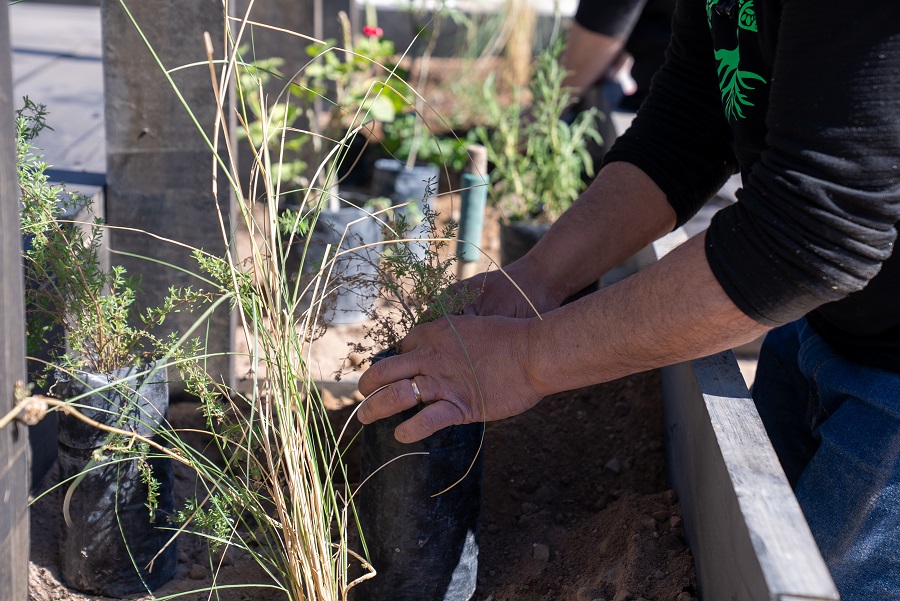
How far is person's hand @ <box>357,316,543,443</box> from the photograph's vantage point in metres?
1.53

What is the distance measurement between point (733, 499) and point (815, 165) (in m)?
0.51

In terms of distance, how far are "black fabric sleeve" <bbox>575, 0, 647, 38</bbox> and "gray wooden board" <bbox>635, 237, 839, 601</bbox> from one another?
244cm

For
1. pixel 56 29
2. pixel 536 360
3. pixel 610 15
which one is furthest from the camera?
pixel 56 29

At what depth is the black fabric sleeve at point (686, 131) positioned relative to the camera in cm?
191

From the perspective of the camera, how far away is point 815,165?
3.96ft

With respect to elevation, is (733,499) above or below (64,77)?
below

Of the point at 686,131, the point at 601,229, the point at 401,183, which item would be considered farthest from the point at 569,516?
the point at 401,183

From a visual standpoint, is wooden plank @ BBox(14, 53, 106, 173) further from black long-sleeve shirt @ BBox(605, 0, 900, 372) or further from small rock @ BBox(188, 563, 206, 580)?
black long-sleeve shirt @ BBox(605, 0, 900, 372)

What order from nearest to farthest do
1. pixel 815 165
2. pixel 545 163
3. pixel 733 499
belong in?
pixel 815 165, pixel 733 499, pixel 545 163

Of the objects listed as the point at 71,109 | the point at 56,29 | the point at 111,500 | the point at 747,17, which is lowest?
the point at 111,500

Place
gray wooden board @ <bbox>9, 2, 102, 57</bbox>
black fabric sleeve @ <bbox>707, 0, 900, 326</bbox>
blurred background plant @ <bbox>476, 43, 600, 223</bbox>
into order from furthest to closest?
1. gray wooden board @ <bbox>9, 2, 102, 57</bbox>
2. blurred background plant @ <bbox>476, 43, 600, 223</bbox>
3. black fabric sleeve @ <bbox>707, 0, 900, 326</bbox>

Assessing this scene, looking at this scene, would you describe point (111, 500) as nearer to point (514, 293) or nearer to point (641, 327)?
point (514, 293)

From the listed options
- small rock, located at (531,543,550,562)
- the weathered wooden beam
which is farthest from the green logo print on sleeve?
the weathered wooden beam

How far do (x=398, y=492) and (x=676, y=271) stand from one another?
690 millimetres
